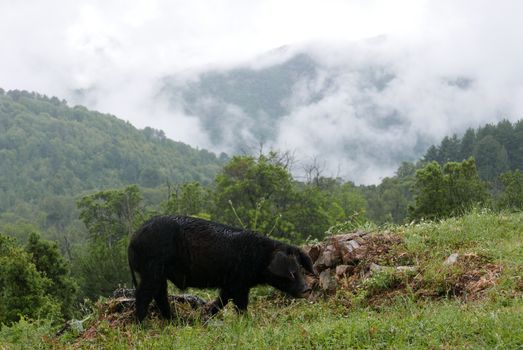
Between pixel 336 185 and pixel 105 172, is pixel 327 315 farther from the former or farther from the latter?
pixel 105 172

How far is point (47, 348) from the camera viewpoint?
672 centimetres

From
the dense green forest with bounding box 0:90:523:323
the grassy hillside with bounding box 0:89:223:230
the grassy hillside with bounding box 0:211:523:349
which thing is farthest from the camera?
the grassy hillside with bounding box 0:89:223:230

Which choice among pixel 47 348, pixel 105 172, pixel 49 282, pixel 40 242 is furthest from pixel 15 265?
pixel 105 172

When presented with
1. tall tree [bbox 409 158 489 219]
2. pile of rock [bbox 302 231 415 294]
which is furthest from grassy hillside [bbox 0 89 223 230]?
pile of rock [bbox 302 231 415 294]

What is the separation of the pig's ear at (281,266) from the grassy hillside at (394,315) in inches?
19.4

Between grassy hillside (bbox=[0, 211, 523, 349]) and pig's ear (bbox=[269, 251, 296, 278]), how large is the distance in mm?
494

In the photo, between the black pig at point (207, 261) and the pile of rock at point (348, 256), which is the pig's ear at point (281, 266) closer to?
the black pig at point (207, 261)

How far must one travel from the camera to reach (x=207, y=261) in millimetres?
7820

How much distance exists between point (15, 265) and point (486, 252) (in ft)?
60.2

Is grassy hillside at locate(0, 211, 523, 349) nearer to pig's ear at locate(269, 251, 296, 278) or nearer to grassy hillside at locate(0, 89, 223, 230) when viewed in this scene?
pig's ear at locate(269, 251, 296, 278)

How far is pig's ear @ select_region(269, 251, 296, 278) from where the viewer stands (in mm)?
7785

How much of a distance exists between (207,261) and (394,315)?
263 centimetres

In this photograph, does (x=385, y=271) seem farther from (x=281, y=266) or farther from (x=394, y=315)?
(x=394, y=315)

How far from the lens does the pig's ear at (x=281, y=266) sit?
779cm
